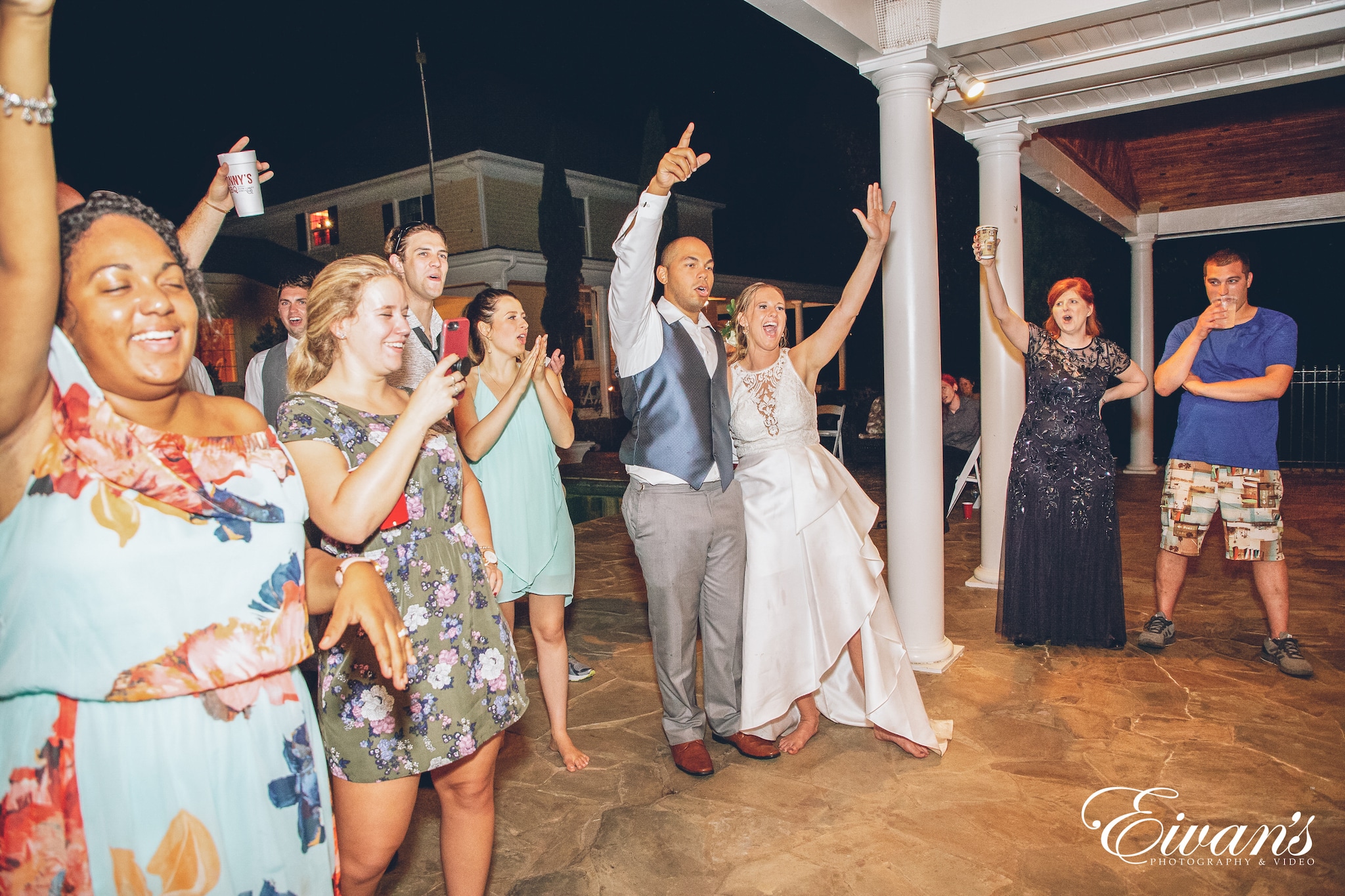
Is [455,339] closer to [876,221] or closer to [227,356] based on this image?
[876,221]

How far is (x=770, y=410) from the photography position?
3209 millimetres

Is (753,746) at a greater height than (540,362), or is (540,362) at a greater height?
(540,362)

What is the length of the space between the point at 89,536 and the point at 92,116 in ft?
34.2

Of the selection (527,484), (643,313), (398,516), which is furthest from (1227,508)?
(398,516)

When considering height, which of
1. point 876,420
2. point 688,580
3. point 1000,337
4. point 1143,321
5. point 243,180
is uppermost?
point 1143,321

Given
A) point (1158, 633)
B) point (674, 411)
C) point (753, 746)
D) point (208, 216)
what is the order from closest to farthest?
point (208, 216) → point (674, 411) → point (753, 746) → point (1158, 633)

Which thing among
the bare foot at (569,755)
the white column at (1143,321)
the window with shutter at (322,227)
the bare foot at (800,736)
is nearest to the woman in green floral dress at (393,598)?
the bare foot at (569,755)

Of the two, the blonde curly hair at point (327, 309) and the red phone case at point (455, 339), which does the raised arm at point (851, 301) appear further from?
the blonde curly hair at point (327, 309)

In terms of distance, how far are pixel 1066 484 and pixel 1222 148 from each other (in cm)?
571

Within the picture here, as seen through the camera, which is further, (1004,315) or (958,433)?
(958,433)

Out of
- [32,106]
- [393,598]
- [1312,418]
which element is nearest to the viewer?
[32,106]

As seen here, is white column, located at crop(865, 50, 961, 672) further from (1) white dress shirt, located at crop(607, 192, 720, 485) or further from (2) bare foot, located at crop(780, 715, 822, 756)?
(1) white dress shirt, located at crop(607, 192, 720, 485)

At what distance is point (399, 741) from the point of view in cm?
176

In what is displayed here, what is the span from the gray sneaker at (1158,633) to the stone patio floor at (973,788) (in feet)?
0.19
